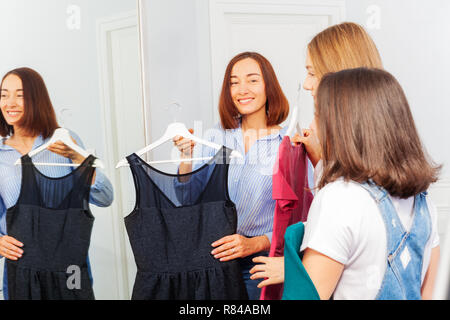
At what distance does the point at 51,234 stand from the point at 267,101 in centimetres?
95

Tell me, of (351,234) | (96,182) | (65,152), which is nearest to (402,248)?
(351,234)

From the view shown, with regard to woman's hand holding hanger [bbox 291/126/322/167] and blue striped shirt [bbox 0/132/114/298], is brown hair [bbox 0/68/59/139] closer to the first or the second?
blue striped shirt [bbox 0/132/114/298]

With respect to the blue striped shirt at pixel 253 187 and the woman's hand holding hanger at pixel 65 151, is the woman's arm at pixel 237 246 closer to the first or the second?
the blue striped shirt at pixel 253 187

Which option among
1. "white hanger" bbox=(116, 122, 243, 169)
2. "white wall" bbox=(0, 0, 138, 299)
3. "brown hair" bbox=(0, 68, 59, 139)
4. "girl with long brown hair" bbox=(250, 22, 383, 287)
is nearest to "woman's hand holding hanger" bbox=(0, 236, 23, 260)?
"white wall" bbox=(0, 0, 138, 299)

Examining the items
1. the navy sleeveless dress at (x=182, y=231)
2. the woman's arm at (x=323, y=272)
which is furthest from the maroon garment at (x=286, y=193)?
the woman's arm at (x=323, y=272)

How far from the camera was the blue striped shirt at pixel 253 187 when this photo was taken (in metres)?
1.66

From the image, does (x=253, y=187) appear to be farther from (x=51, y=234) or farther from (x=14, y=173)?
(x=14, y=173)

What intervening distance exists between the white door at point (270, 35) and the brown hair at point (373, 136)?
586 mm

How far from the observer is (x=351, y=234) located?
1045mm

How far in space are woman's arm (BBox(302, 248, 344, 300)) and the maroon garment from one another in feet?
1.36

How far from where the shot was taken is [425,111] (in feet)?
6.00

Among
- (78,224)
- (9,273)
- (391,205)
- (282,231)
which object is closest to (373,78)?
(391,205)
